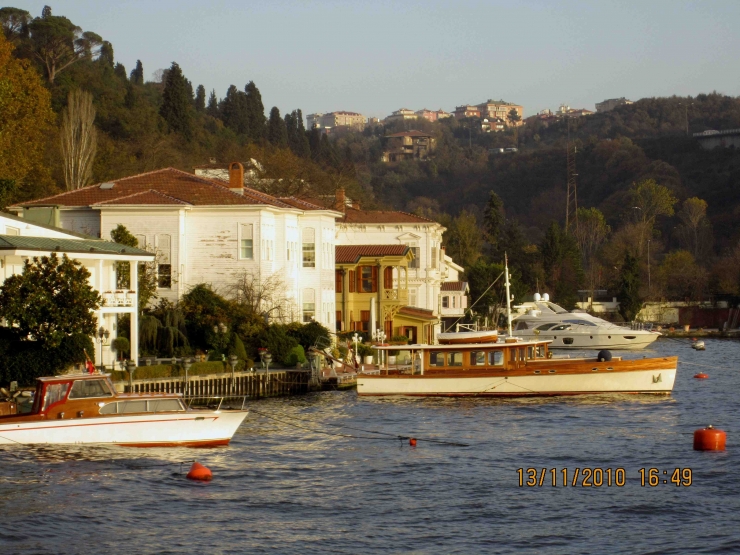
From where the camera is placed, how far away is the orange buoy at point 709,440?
113 feet

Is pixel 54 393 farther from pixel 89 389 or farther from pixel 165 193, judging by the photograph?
pixel 165 193

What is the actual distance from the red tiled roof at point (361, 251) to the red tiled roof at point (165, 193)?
9.16 meters

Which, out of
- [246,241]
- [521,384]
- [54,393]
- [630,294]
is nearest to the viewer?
[54,393]

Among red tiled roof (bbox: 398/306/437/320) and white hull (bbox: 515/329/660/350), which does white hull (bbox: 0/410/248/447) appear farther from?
white hull (bbox: 515/329/660/350)

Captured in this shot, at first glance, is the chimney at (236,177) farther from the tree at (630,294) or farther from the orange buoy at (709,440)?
the tree at (630,294)

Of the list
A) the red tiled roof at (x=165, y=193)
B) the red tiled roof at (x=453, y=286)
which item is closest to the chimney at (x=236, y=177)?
the red tiled roof at (x=165, y=193)

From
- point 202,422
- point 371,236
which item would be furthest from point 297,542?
point 371,236

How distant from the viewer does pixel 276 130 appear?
146250 millimetres

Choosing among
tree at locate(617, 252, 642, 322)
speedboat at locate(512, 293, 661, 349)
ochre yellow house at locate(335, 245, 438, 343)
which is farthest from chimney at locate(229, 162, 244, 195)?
tree at locate(617, 252, 642, 322)

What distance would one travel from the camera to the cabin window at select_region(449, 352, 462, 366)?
51.2 meters

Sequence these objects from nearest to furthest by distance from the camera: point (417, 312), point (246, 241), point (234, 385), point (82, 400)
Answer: point (82, 400)
point (234, 385)
point (246, 241)
point (417, 312)

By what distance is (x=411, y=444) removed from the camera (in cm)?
3653

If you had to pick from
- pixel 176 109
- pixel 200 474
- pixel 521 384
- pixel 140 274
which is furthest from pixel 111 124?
pixel 200 474
